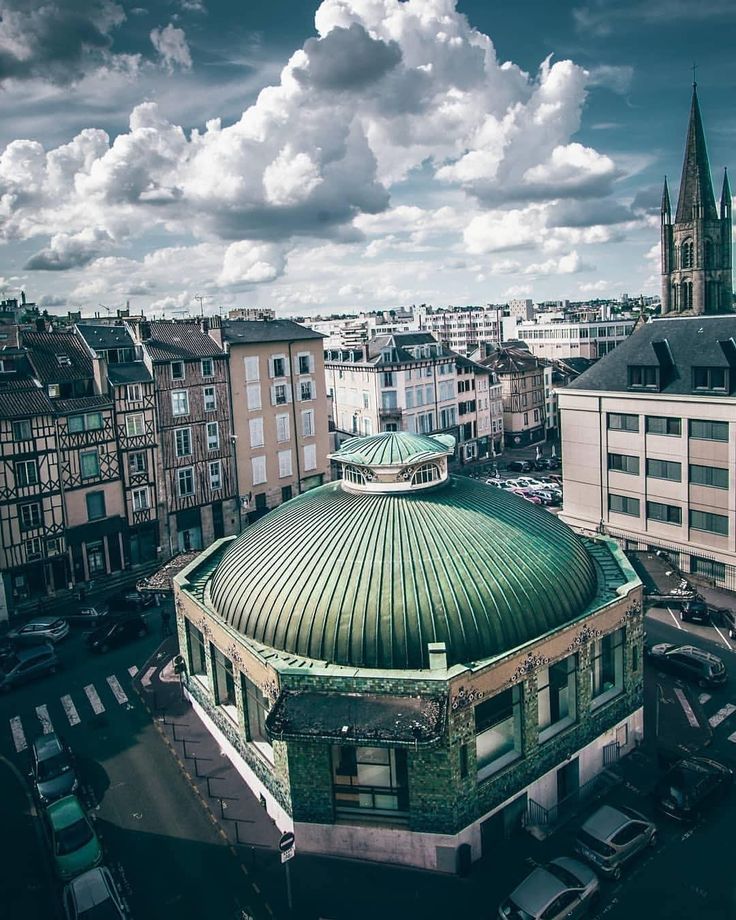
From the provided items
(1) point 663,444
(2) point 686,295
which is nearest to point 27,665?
(1) point 663,444

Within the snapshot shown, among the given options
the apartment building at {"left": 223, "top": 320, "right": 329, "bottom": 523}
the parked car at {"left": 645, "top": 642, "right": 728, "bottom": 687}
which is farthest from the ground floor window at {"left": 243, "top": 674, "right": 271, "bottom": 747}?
the apartment building at {"left": 223, "top": 320, "right": 329, "bottom": 523}

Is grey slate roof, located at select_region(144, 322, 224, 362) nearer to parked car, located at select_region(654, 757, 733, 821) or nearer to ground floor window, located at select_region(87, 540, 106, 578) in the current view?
ground floor window, located at select_region(87, 540, 106, 578)

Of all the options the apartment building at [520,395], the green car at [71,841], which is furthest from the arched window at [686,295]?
the green car at [71,841]

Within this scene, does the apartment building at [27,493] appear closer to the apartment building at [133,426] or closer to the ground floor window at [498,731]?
the apartment building at [133,426]

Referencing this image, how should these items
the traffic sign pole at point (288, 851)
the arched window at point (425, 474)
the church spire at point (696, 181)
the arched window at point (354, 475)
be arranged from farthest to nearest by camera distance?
the church spire at point (696, 181) → the arched window at point (354, 475) → the arched window at point (425, 474) → the traffic sign pole at point (288, 851)

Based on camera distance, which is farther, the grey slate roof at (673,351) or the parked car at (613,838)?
the grey slate roof at (673,351)

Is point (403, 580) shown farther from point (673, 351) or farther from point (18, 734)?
point (673, 351)

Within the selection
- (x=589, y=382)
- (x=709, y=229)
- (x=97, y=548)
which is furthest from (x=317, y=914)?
(x=709, y=229)
